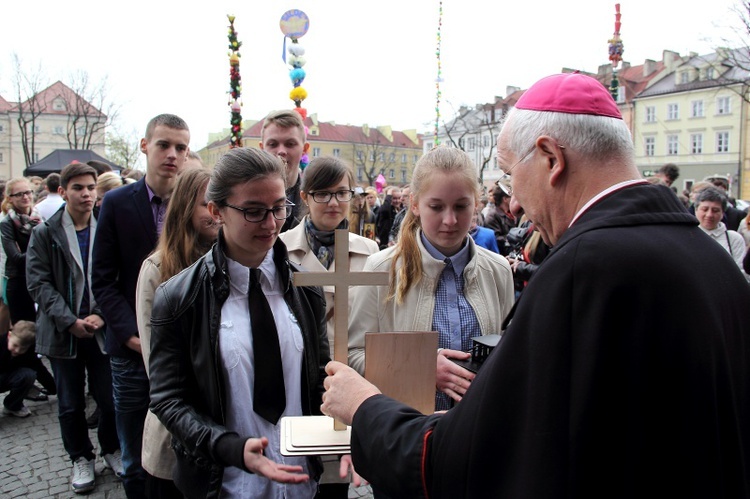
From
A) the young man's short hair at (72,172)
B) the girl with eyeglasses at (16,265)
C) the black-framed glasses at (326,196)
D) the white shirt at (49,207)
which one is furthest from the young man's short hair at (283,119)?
the white shirt at (49,207)

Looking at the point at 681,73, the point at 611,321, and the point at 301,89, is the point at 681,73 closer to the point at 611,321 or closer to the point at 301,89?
the point at 301,89

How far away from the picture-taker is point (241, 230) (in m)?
2.11

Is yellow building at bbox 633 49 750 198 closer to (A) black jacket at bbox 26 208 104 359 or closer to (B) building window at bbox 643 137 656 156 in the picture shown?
(B) building window at bbox 643 137 656 156

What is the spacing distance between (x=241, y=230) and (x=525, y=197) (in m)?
1.12

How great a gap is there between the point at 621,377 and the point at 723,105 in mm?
51461

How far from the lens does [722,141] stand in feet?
143

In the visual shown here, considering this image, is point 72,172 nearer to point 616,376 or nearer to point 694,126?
point 616,376

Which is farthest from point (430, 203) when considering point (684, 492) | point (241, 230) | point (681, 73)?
point (681, 73)

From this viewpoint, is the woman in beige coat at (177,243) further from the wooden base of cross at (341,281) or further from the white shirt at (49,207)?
the white shirt at (49,207)

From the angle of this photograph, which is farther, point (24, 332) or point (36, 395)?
point (36, 395)

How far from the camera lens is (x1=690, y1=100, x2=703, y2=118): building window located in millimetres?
44500

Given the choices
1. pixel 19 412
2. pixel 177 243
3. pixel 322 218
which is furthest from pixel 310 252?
pixel 19 412

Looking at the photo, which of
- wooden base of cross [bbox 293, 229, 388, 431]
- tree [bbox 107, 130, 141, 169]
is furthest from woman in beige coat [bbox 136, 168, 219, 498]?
tree [bbox 107, 130, 141, 169]

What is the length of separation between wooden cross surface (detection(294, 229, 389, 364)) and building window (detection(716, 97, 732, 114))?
50.4m
